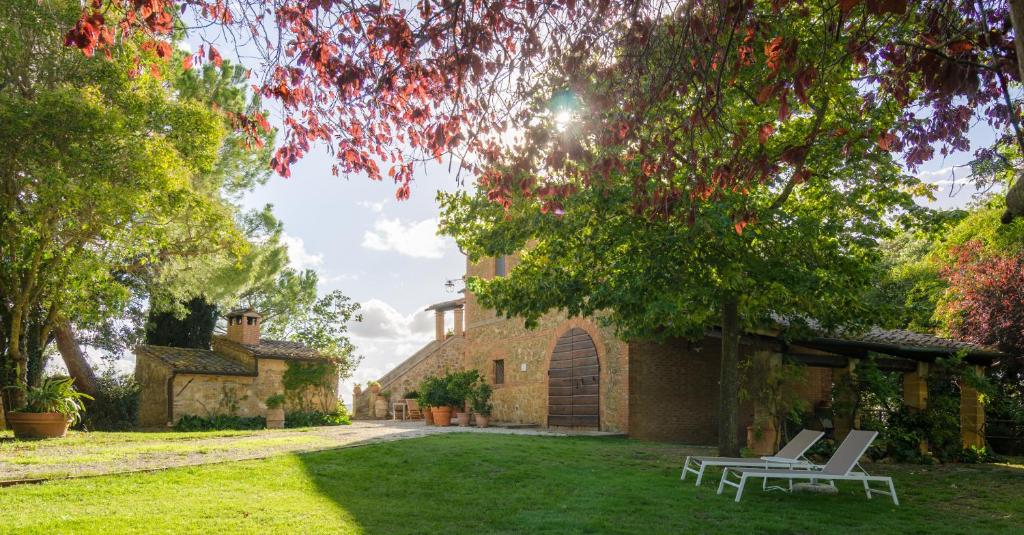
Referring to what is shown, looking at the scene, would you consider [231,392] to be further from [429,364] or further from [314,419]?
[429,364]

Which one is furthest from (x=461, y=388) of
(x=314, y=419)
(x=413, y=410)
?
(x=314, y=419)

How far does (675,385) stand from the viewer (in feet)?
54.7

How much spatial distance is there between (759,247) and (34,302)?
14.5 meters

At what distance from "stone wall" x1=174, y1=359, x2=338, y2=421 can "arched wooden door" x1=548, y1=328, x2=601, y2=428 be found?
824 cm

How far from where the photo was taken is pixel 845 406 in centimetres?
1259

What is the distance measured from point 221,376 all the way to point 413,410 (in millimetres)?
6473

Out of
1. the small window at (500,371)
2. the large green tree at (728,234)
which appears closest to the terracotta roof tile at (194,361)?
the small window at (500,371)

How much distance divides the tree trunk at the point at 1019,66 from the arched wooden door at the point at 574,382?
14.0m

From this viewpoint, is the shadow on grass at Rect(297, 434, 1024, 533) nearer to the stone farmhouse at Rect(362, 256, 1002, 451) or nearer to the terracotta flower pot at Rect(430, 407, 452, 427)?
the stone farmhouse at Rect(362, 256, 1002, 451)

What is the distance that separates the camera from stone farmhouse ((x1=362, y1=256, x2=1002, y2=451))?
13.7m

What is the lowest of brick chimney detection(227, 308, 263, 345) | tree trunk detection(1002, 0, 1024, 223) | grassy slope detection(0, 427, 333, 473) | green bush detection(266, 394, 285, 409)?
green bush detection(266, 394, 285, 409)

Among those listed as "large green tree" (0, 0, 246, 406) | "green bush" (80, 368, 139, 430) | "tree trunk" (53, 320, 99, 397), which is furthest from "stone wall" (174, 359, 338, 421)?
"large green tree" (0, 0, 246, 406)

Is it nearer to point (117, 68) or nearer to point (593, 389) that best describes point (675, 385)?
point (593, 389)

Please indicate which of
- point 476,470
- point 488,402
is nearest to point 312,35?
point 476,470
